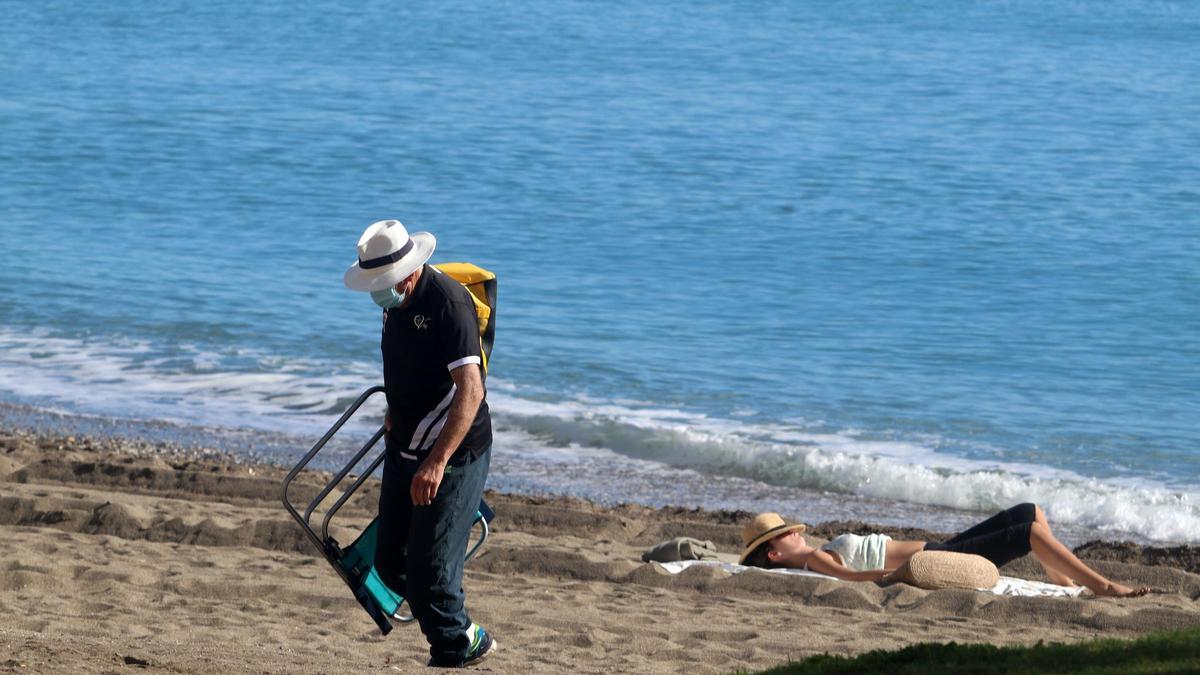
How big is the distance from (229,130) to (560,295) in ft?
52.9

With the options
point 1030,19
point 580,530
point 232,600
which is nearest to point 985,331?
point 580,530

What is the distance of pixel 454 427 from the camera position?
5.54m

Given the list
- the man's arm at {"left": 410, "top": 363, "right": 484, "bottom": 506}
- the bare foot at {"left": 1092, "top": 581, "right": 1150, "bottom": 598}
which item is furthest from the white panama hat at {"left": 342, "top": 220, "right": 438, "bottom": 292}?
the bare foot at {"left": 1092, "top": 581, "right": 1150, "bottom": 598}

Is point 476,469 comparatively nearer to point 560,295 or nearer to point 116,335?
point 116,335

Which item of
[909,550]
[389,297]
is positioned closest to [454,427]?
[389,297]

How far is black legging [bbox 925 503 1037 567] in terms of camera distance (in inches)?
324

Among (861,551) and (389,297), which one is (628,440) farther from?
(389,297)

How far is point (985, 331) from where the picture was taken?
710 inches

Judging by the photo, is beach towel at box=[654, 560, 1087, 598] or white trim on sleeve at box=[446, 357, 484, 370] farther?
beach towel at box=[654, 560, 1087, 598]

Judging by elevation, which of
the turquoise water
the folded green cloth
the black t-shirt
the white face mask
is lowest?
the turquoise water

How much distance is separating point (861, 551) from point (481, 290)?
3.27 m

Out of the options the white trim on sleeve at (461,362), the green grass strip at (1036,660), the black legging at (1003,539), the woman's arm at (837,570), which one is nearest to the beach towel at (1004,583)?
the woman's arm at (837,570)

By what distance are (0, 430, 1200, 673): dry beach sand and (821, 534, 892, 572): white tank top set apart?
0.29 m

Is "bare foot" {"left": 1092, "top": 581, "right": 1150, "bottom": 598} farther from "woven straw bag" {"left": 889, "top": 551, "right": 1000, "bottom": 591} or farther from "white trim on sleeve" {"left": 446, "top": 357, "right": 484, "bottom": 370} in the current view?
"white trim on sleeve" {"left": 446, "top": 357, "right": 484, "bottom": 370}
